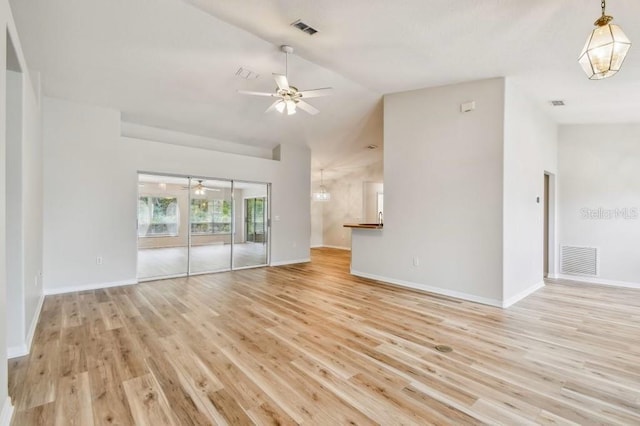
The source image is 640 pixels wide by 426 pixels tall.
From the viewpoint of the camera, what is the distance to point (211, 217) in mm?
6938

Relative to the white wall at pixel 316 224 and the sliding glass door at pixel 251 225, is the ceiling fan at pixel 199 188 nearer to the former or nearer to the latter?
the sliding glass door at pixel 251 225

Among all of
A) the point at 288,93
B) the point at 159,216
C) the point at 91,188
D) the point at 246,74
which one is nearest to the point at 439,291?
the point at 288,93

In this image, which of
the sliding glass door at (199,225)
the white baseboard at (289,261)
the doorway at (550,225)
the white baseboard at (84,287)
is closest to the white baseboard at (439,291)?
the white baseboard at (289,261)

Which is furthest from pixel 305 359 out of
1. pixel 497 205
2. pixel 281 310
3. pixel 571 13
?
pixel 571 13

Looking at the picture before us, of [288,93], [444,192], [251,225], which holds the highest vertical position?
[288,93]

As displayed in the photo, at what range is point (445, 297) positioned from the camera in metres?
4.62

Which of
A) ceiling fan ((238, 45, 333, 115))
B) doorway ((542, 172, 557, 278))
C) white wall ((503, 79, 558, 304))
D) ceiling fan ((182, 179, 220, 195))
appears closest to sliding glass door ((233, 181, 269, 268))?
ceiling fan ((182, 179, 220, 195))

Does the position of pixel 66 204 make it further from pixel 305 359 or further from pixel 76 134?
pixel 305 359

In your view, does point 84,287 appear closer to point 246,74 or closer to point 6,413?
point 6,413

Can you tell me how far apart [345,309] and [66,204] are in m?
4.69

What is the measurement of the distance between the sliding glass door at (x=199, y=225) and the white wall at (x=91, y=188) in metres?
0.42

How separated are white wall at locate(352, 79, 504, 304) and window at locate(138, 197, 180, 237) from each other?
4753 mm

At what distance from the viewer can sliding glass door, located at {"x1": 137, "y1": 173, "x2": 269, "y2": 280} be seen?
20.5 ft

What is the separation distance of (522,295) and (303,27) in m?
4.92
